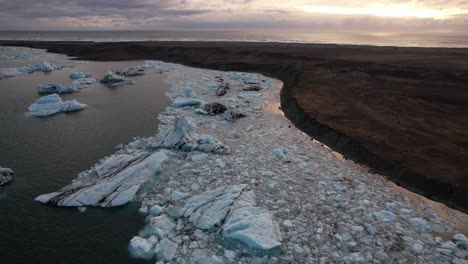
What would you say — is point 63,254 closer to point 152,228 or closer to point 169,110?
point 152,228

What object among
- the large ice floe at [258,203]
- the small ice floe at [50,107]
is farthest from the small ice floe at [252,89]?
the small ice floe at [50,107]

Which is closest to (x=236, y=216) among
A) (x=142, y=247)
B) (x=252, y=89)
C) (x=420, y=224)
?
(x=142, y=247)

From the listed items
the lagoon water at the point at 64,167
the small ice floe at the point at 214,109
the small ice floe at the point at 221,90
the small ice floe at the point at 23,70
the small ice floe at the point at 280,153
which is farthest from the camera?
the small ice floe at the point at 23,70

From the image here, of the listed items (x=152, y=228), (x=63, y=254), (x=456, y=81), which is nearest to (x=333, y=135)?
(x=152, y=228)

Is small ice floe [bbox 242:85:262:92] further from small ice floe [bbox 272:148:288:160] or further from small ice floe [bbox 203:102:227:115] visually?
small ice floe [bbox 272:148:288:160]

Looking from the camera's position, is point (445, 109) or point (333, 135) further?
point (445, 109)

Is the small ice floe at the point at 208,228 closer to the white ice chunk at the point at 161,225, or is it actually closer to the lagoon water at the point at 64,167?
the white ice chunk at the point at 161,225
